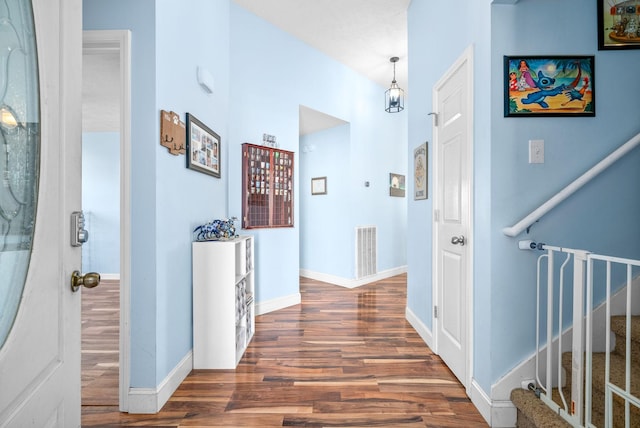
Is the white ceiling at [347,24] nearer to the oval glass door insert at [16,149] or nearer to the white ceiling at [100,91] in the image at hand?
the white ceiling at [100,91]

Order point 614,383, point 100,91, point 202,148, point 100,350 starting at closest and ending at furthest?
point 614,383
point 202,148
point 100,350
point 100,91

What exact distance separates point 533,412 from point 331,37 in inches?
162

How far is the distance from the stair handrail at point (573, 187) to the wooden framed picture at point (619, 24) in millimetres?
557

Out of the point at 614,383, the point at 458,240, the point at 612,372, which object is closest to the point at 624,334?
the point at 612,372

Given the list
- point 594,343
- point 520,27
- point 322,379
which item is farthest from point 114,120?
point 594,343

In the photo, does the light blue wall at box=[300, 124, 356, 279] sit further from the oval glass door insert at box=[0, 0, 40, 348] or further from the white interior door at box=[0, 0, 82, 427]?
the oval glass door insert at box=[0, 0, 40, 348]

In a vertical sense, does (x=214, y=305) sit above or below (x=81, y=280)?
below

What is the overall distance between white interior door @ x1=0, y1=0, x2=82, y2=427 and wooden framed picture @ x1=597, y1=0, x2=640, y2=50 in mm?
2434

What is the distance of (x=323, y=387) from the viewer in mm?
2086

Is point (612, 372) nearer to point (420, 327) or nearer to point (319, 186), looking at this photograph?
point (420, 327)

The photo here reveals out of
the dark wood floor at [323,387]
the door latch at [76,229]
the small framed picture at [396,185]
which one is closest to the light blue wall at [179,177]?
the dark wood floor at [323,387]

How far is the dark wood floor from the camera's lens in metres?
1.77

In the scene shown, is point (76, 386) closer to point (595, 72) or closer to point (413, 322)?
point (595, 72)

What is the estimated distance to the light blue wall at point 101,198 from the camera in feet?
18.8
